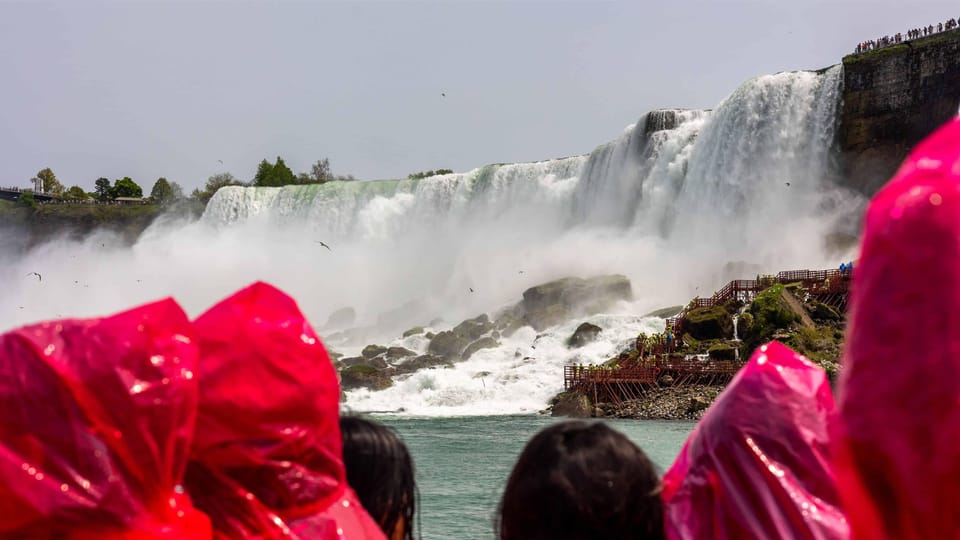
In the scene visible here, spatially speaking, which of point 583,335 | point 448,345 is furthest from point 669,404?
point 448,345

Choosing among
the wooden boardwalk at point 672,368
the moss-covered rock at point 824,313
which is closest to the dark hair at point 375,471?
the wooden boardwalk at point 672,368

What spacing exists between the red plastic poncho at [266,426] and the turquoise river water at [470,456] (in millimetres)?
3843

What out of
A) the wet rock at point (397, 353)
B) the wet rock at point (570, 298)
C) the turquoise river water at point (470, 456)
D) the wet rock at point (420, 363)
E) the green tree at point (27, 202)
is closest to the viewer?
the turquoise river water at point (470, 456)

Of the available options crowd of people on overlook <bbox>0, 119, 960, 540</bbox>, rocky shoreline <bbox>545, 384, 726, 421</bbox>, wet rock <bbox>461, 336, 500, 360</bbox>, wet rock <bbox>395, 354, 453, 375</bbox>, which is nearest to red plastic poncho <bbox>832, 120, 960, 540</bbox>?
crowd of people on overlook <bbox>0, 119, 960, 540</bbox>

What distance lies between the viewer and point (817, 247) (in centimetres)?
3559

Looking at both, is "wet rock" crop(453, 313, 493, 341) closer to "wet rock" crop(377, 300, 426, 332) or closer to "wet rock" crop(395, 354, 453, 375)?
"wet rock" crop(395, 354, 453, 375)

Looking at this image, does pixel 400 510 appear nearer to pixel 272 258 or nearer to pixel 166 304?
pixel 166 304

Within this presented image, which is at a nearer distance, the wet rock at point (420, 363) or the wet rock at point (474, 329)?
the wet rock at point (420, 363)

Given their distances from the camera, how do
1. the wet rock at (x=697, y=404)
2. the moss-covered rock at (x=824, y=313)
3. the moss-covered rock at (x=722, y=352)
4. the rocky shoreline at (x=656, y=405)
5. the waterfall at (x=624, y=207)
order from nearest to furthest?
the wet rock at (x=697, y=404), the rocky shoreline at (x=656, y=405), the moss-covered rock at (x=722, y=352), the moss-covered rock at (x=824, y=313), the waterfall at (x=624, y=207)

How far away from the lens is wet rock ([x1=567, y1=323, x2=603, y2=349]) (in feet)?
109

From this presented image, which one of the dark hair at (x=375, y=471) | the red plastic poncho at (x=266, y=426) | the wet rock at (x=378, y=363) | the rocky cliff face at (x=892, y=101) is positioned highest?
the rocky cliff face at (x=892, y=101)

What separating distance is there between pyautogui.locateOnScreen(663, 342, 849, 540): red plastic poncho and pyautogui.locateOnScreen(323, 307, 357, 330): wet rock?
49.1 m

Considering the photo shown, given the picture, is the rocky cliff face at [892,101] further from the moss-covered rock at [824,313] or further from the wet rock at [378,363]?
the wet rock at [378,363]

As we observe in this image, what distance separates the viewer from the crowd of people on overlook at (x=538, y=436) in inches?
43.7
